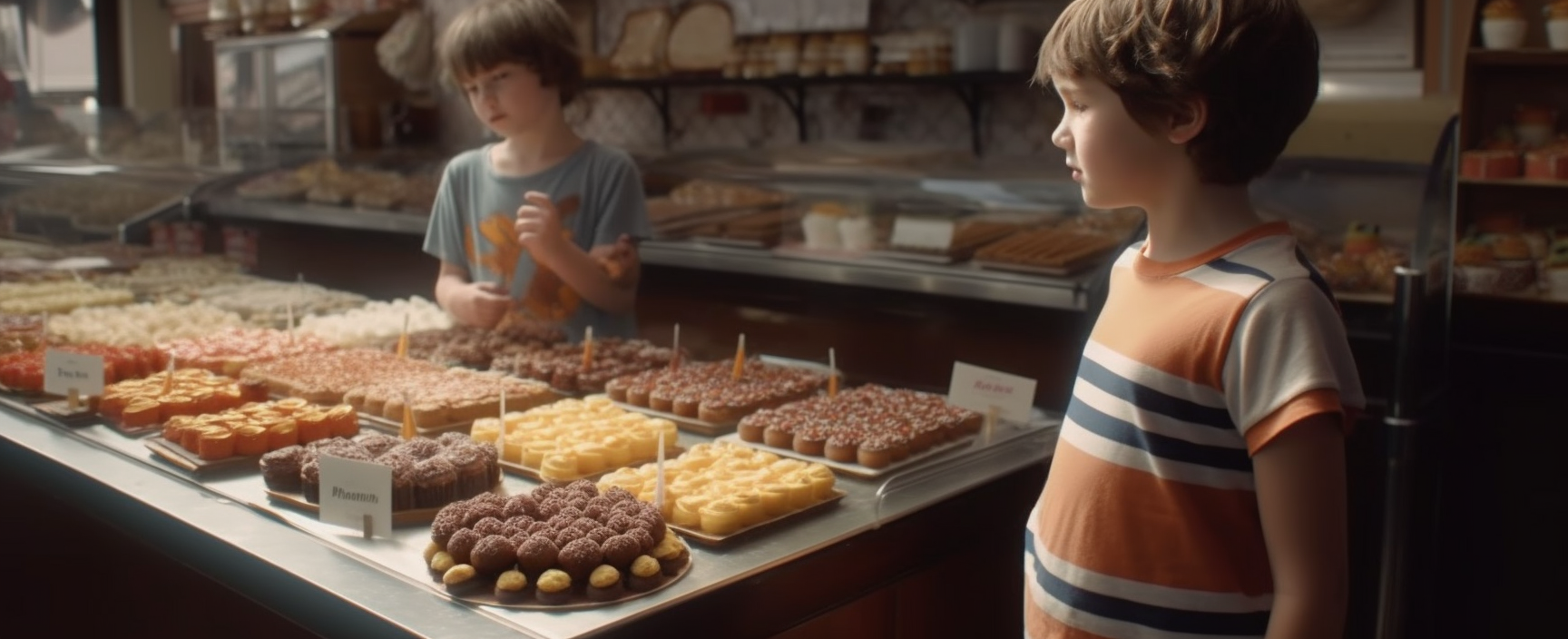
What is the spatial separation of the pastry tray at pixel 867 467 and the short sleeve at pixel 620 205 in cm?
87

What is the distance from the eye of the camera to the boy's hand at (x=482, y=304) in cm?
293

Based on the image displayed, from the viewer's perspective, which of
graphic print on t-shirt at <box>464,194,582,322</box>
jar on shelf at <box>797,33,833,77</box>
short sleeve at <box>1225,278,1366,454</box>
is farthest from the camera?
jar on shelf at <box>797,33,833,77</box>

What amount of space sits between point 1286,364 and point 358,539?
1.17 metres

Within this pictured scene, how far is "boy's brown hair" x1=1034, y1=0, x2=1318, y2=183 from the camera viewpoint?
1.20 meters

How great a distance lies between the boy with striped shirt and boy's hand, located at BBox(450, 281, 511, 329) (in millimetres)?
1834

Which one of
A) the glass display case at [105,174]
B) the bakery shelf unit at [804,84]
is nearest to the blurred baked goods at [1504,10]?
the bakery shelf unit at [804,84]

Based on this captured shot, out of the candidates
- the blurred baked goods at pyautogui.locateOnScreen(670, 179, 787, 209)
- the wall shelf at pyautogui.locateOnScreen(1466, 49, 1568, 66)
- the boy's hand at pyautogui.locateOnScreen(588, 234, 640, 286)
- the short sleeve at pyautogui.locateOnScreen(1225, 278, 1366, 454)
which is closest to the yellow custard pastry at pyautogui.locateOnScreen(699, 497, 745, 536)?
the short sleeve at pyautogui.locateOnScreen(1225, 278, 1366, 454)

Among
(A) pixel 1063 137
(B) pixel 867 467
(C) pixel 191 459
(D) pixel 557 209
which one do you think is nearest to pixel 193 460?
(C) pixel 191 459

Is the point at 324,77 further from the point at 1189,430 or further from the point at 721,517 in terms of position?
the point at 1189,430

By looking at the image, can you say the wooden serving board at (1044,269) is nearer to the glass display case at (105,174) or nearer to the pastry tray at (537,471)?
the pastry tray at (537,471)

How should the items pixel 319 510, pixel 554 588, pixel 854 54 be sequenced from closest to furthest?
pixel 554 588, pixel 319 510, pixel 854 54

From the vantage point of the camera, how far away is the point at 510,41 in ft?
9.14

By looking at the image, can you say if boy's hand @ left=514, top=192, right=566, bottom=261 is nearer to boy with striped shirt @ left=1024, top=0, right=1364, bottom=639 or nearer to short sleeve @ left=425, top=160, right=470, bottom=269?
short sleeve @ left=425, top=160, right=470, bottom=269

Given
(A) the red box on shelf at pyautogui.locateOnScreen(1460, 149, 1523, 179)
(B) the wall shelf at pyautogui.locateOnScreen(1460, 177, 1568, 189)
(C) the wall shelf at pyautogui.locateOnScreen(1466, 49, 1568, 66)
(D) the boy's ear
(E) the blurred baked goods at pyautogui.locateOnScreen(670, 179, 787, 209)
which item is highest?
(C) the wall shelf at pyautogui.locateOnScreen(1466, 49, 1568, 66)
